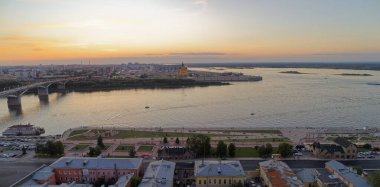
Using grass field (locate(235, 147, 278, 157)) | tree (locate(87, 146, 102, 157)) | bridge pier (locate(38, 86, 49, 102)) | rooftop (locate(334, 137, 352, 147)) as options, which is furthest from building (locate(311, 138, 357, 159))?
bridge pier (locate(38, 86, 49, 102))

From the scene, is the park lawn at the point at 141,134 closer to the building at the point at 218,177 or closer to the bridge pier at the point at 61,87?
the building at the point at 218,177

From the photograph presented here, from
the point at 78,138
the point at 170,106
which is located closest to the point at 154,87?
the point at 170,106

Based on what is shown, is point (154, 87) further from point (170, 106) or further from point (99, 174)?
point (99, 174)

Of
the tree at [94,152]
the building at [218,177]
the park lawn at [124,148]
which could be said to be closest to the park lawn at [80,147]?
the tree at [94,152]

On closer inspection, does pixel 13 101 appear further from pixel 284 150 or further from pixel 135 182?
pixel 284 150

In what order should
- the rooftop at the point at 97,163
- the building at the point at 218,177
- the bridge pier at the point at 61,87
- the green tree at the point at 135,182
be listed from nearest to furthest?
the green tree at the point at 135,182, the building at the point at 218,177, the rooftop at the point at 97,163, the bridge pier at the point at 61,87
